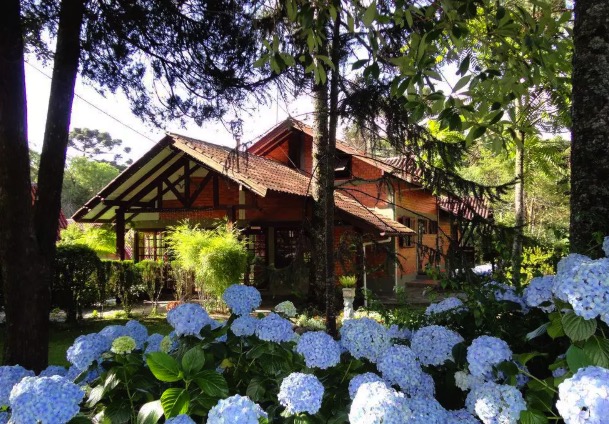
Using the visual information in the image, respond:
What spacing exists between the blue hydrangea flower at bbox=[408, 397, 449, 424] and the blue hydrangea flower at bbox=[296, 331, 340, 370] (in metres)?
0.35

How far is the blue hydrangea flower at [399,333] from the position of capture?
7.32ft

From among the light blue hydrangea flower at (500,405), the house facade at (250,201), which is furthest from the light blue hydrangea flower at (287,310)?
the house facade at (250,201)

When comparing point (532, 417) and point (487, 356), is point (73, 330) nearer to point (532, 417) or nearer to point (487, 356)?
point (487, 356)

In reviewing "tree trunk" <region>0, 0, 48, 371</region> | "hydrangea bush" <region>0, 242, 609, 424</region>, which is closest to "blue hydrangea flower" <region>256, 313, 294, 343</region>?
"hydrangea bush" <region>0, 242, 609, 424</region>

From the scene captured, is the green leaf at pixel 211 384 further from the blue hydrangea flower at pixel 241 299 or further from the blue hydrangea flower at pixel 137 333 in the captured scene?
the blue hydrangea flower at pixel 137 333

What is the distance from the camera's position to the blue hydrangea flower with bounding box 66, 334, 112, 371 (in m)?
1.94

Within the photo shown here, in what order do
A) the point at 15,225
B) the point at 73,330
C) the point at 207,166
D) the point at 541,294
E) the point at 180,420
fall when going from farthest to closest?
1. the point at 207,166
2. the point at 73,330
3. the point at 15,225
4. the point at 541,294
5. the point at 180,420

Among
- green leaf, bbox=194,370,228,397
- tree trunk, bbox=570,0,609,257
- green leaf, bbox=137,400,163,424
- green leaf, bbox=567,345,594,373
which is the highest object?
tree trunk, bbox=570,0,609,257

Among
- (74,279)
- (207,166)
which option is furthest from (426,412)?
(207,166)

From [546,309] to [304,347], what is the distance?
0.91m

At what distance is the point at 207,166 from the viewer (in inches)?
499

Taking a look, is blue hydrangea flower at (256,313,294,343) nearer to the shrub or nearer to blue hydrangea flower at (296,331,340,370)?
blue hydrangea flower at (296,331,340,370)

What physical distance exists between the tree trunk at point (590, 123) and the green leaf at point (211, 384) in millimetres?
1840

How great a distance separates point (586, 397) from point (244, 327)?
1256 millimetres
